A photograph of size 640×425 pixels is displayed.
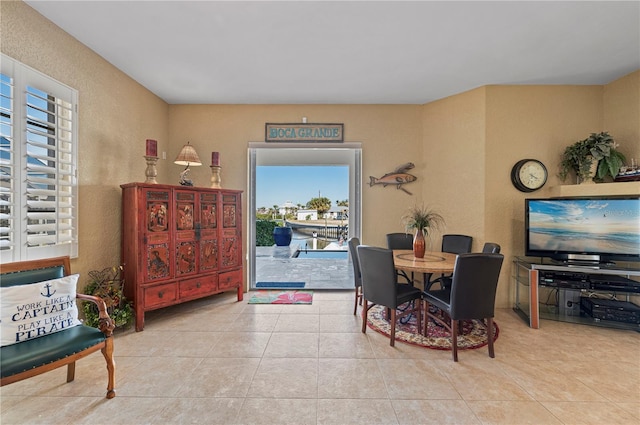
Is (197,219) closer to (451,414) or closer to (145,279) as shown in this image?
(145,279)

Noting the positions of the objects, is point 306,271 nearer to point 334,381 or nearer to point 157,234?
point 157,234

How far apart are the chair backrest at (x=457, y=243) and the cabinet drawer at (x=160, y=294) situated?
356 centimetres

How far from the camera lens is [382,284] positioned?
2.48 metres

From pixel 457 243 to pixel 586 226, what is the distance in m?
1.35

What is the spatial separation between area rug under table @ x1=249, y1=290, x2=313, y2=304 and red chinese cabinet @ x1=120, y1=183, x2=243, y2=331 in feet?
0.94

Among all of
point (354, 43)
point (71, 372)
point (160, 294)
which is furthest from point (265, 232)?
point (354, 43)

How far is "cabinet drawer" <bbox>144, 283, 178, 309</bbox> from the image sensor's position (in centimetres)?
279

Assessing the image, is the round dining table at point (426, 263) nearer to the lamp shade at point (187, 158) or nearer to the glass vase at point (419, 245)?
the glass vase at point (419, 245)

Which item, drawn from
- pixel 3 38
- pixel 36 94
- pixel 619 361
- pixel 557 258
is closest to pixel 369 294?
pixel 619 361

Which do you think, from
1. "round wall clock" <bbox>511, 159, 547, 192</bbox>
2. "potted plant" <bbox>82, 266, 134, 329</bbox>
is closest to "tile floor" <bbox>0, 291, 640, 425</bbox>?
"potted plant" <bbox>82, 266, 134, 329</bbox>

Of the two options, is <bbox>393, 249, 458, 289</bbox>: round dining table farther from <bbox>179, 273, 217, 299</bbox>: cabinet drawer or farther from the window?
the window

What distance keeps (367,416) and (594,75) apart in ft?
14.9

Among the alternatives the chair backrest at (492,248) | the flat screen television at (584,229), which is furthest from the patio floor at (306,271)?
the flat screen television at (584,229)

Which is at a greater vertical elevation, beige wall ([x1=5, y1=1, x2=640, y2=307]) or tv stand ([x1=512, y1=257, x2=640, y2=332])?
beige wall ([x1=5, y1=1, x2=640, y2=307])
